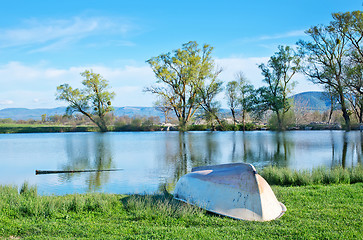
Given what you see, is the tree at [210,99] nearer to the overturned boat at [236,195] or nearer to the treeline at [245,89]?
the treeline at [245,89]

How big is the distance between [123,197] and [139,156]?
10834 millimetres

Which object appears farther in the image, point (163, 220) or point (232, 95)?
point (232, 95)

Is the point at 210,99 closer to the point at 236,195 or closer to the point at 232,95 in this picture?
the point at 232,95

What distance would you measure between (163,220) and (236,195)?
1576mm

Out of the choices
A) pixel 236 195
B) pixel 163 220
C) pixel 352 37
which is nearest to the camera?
pixel 163 220

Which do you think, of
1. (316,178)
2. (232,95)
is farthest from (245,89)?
Result: (316,178)

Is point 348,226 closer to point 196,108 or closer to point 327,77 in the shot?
point 327,77

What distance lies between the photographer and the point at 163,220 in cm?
599

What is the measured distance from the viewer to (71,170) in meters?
14.3

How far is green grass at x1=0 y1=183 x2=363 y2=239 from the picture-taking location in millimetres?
5085

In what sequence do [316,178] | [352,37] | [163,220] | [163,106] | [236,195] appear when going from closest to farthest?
1. [163,220]
2. [236,195]
3. [316,178]
4. [352,37]
5. [163,106]

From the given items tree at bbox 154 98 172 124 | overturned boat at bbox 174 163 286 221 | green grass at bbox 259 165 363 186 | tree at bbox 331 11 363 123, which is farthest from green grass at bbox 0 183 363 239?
tree at bbox 154 98 172 124

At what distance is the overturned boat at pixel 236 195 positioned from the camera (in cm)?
615

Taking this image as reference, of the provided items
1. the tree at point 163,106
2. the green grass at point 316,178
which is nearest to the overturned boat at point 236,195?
the green grass at point 316,178
